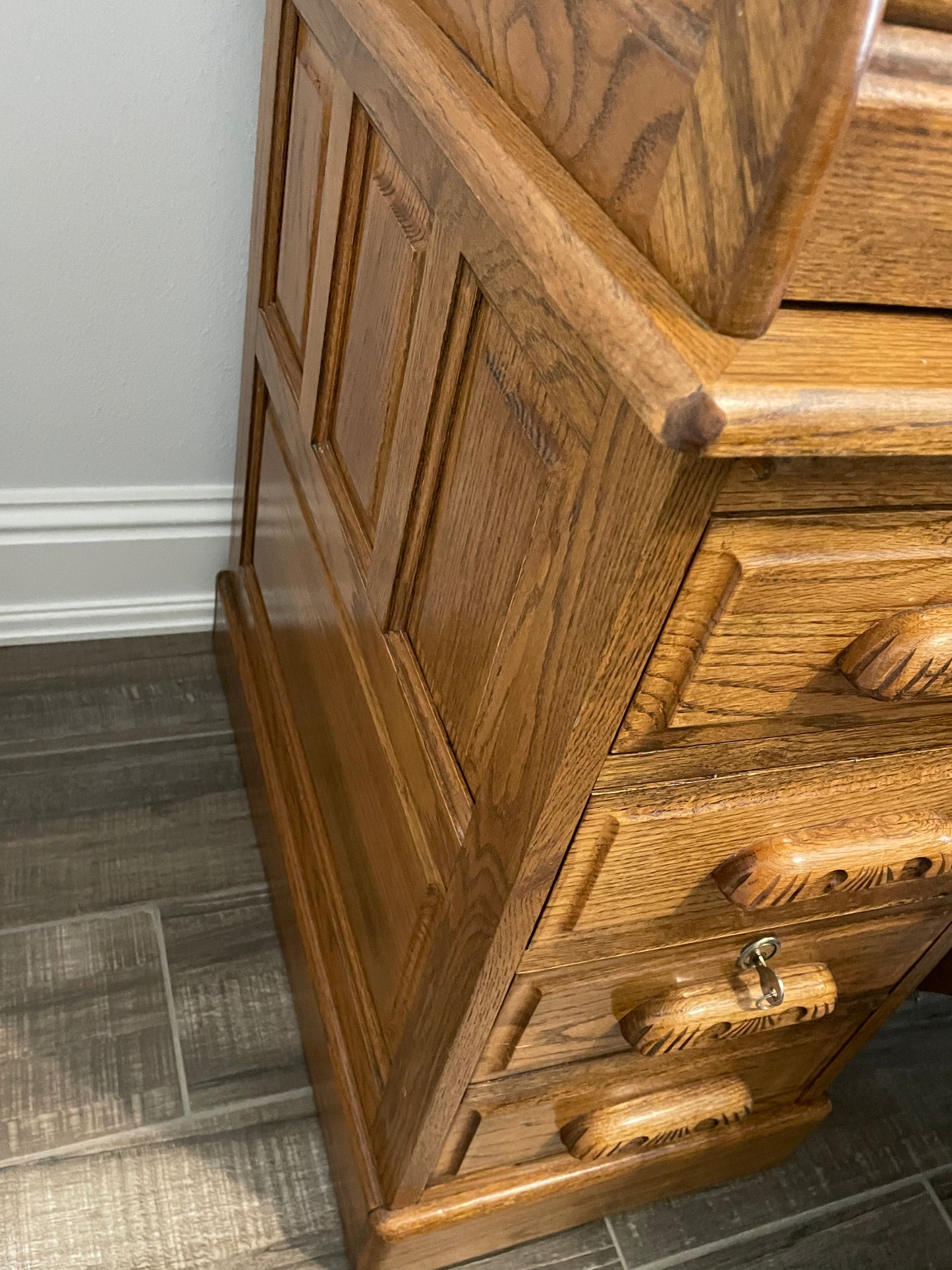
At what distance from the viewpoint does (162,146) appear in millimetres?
977

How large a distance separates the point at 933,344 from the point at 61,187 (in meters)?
0.87

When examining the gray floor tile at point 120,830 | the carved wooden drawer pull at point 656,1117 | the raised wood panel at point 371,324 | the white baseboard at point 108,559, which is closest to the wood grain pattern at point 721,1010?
the carved wooden drawer pull at point 656,1117

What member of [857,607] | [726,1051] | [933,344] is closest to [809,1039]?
[726,1051]

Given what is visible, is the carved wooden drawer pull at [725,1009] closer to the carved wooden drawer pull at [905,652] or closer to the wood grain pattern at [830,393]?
the carved wooden drawer pull at [905,652]

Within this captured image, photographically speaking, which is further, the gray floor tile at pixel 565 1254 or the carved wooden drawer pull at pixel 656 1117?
the gray floor tile at pixel 565 1254

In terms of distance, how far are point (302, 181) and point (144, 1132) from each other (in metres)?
0.83

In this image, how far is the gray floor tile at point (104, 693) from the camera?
1203mm

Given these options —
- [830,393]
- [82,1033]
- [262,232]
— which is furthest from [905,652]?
[82,1033]

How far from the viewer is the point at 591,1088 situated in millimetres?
751

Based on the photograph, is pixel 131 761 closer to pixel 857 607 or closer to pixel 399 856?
pixel 399 856

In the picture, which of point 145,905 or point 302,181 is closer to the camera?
point 302,181

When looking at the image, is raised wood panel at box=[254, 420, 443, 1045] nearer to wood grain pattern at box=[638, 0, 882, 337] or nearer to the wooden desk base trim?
the wooden desk base trim

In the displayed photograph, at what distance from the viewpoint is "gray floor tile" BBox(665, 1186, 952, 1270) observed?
3.17ft

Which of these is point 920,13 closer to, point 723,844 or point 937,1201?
point 723,844
